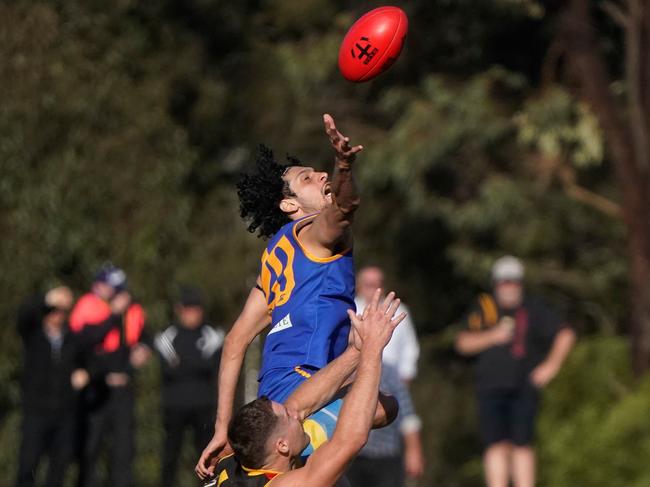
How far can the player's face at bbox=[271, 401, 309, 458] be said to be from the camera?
6.02 metres

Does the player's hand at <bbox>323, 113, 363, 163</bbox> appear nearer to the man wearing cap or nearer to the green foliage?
the man wearing cap

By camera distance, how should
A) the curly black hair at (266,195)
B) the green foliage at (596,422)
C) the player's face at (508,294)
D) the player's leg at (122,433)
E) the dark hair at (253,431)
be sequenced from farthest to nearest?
the green foliage at (596,422) < the player's leg at (122,433) < the player's face at (508,294) < the curly black hair at (266,195) < the dark hair at (253,431)

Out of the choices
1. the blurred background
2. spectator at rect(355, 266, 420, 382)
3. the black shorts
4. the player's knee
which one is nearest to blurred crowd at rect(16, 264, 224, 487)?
spectator at rect(355, 266, 420, 382)

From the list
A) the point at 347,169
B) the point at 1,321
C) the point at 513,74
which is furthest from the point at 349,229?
the point at 513,74

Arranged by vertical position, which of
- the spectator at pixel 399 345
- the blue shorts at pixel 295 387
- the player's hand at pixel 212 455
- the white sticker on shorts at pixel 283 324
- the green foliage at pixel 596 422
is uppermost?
the white sticker on shorts at pixel 283 324

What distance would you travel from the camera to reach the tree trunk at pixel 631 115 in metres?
17.0

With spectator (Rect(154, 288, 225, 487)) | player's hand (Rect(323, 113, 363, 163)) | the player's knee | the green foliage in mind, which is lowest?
the green foliage

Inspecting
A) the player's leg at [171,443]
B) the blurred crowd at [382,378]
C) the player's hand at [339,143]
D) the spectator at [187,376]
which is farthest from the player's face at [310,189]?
A: the player's leg at [171,443]

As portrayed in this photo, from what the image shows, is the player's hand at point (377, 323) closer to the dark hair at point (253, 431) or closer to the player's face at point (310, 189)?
the dark hair at point (253, 431)

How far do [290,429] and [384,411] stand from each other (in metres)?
0.65

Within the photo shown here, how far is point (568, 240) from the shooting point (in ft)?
66.7

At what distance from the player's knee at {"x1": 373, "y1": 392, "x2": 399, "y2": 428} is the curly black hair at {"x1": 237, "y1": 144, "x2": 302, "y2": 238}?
1117 mm

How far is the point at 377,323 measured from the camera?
560 cm

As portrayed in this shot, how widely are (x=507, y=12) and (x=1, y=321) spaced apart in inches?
276
